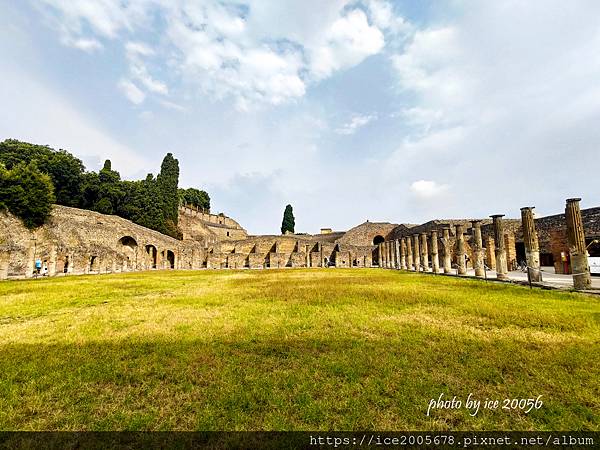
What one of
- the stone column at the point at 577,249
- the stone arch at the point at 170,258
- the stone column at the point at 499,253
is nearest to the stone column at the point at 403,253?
the stone column at the point at 499,253

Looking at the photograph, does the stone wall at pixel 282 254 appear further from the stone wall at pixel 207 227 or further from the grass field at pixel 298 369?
the grass field at pixel 298 369

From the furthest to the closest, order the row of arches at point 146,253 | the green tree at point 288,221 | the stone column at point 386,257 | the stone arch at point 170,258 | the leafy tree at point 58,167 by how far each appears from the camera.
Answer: the green tree at point 288,221 → the leafy tree at point 58,167 → the stone arch at point 170,258 → the stone column at point 386,257 → the row of arches at point 146,253

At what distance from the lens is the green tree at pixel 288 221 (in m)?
68.9

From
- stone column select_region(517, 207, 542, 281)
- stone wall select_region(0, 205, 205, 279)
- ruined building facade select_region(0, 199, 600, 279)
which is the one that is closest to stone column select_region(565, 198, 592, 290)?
stone column select_region(517, 207, 542, 281)

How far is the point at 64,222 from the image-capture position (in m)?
30.2

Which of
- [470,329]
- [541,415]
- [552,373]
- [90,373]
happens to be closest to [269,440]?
[541,415]

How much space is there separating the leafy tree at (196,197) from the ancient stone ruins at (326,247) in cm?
2688

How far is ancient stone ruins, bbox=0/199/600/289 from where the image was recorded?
14.5m

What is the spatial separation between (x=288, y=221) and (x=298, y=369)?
66.3m

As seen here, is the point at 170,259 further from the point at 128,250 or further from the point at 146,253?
the point at 128,250

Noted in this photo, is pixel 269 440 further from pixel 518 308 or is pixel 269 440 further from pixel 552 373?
pixel 518 308

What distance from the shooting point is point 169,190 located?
46094mm

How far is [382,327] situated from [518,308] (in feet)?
11.8

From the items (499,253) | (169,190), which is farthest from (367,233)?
(499,253)
